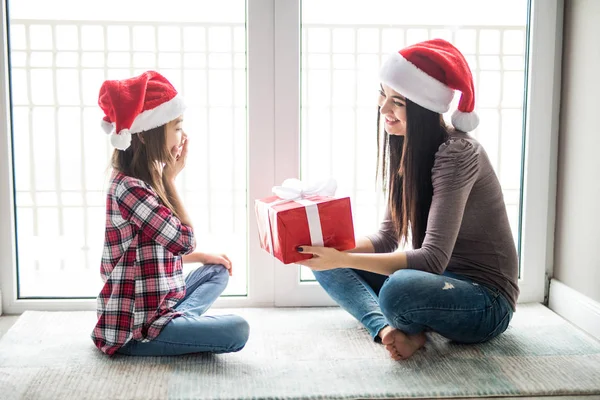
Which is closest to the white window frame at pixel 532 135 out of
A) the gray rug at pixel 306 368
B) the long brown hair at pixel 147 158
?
the gray rug at pixel 306 368

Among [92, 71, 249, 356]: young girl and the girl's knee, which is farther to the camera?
the girl's knee

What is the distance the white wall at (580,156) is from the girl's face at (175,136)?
1.26 meters

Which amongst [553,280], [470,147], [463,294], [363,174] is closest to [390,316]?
[463,294]

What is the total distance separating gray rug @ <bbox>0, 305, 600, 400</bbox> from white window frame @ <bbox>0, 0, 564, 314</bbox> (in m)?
0.24

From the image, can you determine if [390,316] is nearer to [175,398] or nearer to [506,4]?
[175,398]

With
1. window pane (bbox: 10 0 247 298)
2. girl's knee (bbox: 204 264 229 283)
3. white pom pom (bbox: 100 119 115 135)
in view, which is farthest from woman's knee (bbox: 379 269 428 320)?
white pom pom (bbox: 100 119 115 135)

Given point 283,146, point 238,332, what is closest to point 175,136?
point 283,146

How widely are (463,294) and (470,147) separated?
389mm

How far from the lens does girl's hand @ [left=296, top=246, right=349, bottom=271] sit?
1.63 meters

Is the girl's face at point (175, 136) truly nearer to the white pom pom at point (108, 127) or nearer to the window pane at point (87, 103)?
the white pom pom at point (108, 127)

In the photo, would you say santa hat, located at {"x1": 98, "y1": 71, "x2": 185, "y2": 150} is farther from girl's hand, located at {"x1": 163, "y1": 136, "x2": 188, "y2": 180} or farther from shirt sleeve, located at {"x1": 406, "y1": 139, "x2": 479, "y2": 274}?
shirt sleeve, located at {"x1": 406, "y1": 139, "x2": 479, "y2": 274}

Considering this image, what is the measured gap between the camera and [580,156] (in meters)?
2.06

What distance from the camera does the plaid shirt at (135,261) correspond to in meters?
1.67

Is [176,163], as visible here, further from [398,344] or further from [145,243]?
[398,344]
